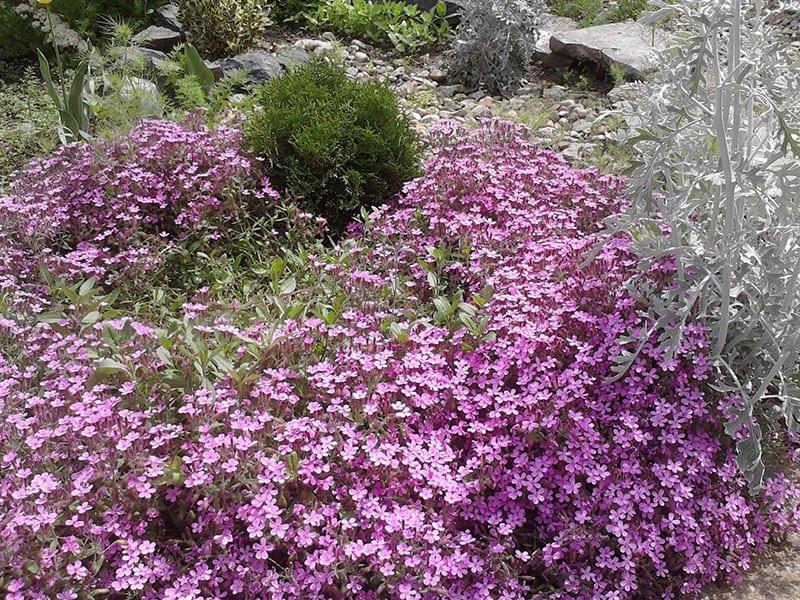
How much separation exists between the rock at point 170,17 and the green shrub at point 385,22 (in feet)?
4.17

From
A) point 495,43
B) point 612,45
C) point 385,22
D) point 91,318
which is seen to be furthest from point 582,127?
point 91,318

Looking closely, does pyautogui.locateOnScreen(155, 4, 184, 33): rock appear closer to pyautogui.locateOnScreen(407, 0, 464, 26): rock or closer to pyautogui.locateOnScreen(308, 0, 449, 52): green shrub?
pyautogui.locateOnScreen(308, 0, 449, 52): green shrub

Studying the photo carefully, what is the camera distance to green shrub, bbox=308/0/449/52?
7.67 metres

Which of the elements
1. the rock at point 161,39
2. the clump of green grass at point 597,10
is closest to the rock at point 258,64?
the rock at point 161,39

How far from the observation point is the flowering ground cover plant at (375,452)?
2320 mm

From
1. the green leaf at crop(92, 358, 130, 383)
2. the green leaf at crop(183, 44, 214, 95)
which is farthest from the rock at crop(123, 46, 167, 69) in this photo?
the green leaf at crop(92, 358, 130, 383)

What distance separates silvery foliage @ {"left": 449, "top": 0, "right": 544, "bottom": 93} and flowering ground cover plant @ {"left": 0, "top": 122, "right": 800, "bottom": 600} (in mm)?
3848

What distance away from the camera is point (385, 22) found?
780 cm

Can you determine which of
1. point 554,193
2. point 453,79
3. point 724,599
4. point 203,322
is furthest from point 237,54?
point 724,599

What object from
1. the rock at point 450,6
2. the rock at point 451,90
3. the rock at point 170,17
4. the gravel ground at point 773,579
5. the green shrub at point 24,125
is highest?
the rock at point 170,17

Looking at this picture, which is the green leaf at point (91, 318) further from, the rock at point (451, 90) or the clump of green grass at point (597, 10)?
the clump of green grass at point (597, 10)

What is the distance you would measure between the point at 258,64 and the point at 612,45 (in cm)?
309

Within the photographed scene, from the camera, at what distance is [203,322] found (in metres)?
3.00

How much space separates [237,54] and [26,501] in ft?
18.9
